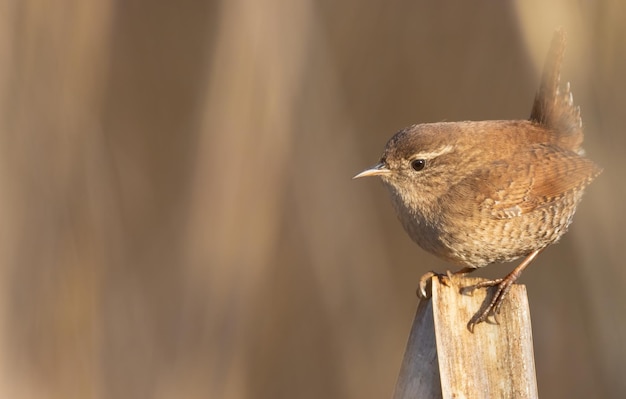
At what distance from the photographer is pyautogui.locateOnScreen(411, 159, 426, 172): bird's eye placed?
233 centimetres

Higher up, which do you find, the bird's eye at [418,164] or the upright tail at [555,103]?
the upright tail at [555,103]

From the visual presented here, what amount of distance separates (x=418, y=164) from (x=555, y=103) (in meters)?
0.51

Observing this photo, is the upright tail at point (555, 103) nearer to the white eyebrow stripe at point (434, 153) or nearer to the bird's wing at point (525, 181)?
the bird's wing at point (525, 181)

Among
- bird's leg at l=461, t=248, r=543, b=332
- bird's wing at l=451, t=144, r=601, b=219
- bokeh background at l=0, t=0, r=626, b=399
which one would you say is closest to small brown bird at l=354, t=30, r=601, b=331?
bird's wing at l=451, t=144, r=601, b=219

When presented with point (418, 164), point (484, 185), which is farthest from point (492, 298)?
point (418, 164)

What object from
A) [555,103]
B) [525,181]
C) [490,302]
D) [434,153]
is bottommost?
[490,302]

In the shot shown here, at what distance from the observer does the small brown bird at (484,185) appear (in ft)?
7.11

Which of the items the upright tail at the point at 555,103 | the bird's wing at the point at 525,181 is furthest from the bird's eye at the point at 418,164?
the upright tail at the point at 555,103

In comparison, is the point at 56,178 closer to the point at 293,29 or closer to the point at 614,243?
the point at 293,29

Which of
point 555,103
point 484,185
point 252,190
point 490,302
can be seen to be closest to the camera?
point 490,302

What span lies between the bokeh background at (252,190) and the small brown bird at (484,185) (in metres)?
0.57

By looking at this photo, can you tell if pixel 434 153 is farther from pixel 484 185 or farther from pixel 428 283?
pixel 428 283

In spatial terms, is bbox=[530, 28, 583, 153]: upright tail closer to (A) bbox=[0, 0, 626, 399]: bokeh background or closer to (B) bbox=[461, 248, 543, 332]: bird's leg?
(A) bbox=[0, 0, 626, 399]: bokeh background

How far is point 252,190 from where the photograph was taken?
299 centimetres
